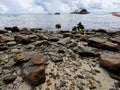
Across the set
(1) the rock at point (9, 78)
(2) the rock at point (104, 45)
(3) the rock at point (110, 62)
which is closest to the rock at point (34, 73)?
(1) the rock at point (9, 78)

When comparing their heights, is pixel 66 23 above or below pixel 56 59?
below

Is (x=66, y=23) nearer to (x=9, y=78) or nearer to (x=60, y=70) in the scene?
(x=60, y=70)

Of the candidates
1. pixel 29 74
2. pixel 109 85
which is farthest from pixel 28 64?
pixel 109 85

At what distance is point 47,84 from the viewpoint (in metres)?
5.33

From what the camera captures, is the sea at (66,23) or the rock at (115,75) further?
the sea at (66,23)

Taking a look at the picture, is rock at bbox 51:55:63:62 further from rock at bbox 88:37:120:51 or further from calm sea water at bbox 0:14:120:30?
calm sea water at bbox 0:14:120:30

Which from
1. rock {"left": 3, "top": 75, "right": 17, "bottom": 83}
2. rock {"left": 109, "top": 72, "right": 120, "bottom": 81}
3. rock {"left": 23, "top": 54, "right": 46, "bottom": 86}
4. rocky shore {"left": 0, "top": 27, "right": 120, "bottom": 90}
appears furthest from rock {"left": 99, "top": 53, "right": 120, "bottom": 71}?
rock {"left": 3, "top": 75, "right": 17, "bottom": 83}

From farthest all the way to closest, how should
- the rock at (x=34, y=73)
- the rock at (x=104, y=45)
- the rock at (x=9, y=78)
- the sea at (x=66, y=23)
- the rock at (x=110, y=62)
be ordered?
the sea at (x=66, y=23) < the rock at (x=104, y=45) < the rock at (x=110, y=62) < the rock at (x=9, y=78) < the rock at (x=34, y=73)

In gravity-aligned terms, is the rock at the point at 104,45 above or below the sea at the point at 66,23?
above

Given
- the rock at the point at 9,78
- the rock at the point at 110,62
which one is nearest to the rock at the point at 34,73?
the rock at the point at 9,78

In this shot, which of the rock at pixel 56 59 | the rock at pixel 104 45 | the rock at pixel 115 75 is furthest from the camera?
the rock at pixel 104 45

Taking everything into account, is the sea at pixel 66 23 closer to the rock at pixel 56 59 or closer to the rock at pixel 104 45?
the rock at pixel 104 45

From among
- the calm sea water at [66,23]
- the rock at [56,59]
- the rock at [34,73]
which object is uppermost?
the rock at [34,73]

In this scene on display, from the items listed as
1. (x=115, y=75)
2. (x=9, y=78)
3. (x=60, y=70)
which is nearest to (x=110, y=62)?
(x=115, y=75)
